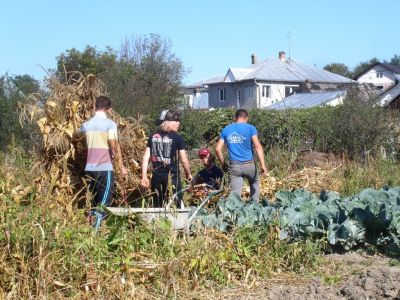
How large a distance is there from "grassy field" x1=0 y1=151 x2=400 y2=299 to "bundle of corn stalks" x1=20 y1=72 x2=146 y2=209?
93 centimetres

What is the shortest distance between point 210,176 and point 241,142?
2.42 feet

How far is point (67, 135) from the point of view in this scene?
23.6ft

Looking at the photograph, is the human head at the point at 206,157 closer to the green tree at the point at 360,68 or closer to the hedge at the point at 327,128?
the hedge at the point at 327,128

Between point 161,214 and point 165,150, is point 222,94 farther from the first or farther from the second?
point 161,214

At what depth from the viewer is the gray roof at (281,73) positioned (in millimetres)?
62312

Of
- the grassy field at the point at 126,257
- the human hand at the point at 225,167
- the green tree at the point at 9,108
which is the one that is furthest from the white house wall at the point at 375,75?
the grassy field at the point at 126,257

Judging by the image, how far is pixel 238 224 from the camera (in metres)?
5.98

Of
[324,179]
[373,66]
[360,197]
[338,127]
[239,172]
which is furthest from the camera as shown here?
[373,66]

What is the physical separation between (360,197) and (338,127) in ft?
30.2

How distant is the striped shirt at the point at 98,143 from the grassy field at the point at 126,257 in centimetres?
89

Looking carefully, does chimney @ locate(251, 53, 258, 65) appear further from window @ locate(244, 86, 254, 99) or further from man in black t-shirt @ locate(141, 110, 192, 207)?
man in black t-shirt @ locate(141, 110, 192, 207)

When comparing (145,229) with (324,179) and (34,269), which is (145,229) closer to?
(34,269)

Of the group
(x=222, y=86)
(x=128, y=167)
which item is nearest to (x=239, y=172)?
(x=128, y=167)

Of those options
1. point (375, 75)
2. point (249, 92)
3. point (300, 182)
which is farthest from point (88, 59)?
point (375, 75)
